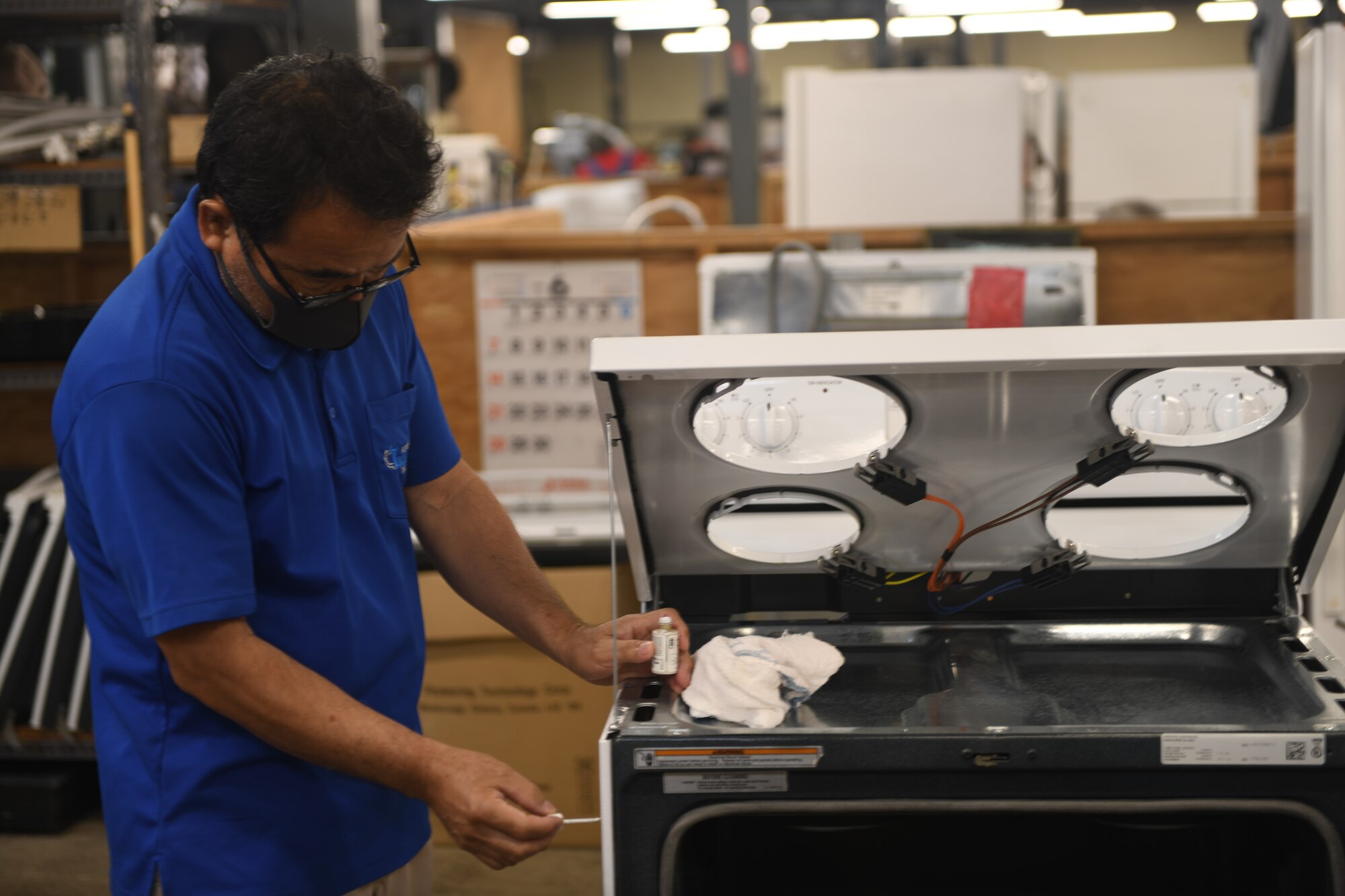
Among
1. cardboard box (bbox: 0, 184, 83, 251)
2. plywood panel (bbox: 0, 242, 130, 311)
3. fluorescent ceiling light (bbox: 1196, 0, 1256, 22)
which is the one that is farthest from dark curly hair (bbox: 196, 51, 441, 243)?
fluorescent ceiling light (bbox: 1196, 0, 1256, 22)

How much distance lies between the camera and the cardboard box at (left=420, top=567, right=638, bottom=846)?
7.92 ft

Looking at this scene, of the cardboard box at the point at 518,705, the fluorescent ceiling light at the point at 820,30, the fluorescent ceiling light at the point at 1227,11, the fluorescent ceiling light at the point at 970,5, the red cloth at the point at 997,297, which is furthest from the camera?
the fluorescent ceiling light at the point at 1227,11

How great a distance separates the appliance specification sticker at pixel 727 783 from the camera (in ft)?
3.27

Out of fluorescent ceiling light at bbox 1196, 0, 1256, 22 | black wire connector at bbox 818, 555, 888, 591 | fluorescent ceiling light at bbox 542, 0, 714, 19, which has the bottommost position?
black wire connector at bbox 818, 555, 888, 591

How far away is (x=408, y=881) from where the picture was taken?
1.30 m

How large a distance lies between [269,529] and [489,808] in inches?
12.7

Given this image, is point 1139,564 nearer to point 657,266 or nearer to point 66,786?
point 657,266

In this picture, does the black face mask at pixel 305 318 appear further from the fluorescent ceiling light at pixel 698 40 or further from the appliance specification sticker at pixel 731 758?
the fluorescent ceiling light at pixel 698 40

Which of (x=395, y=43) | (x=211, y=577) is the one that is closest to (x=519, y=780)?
(x=211, y=577)

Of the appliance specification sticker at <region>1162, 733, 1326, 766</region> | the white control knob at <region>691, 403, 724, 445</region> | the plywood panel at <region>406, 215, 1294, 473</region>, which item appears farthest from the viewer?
the plywood panel at <region>406, 215, 1294, 473</region>

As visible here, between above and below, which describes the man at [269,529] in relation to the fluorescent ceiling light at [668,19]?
below

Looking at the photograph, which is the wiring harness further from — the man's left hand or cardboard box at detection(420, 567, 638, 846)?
cardboard box at detection(420, 567, 638, 846)

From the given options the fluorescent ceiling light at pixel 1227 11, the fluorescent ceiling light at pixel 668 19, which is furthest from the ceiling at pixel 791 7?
the fluorescent ceiling light at pixel 1227 11

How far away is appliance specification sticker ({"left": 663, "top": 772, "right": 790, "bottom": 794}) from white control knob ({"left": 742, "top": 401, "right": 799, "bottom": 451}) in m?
0.35
